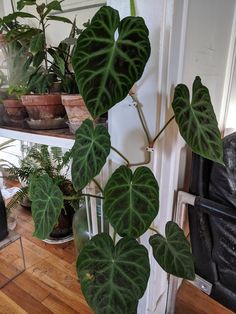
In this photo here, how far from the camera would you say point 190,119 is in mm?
643

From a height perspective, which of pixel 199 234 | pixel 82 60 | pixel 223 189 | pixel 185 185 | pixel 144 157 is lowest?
pixel 199 234

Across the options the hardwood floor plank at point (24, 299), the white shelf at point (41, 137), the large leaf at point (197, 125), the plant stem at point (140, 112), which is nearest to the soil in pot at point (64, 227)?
the hardwood floor plank at point (24, 299)

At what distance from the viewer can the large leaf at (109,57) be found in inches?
19.8

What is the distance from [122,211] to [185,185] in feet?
2.04

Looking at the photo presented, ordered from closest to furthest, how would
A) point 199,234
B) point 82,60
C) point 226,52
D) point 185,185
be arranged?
point 82,60
point 199,234
point 185,185
point 226,52

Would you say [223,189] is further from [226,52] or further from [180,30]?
[226,52]

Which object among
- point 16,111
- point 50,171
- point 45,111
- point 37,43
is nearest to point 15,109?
point 16,111

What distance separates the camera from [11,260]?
5.24ft

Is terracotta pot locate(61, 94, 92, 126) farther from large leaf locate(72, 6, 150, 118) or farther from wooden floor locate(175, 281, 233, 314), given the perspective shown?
wooden floor locate(175, 281, 233, 314)

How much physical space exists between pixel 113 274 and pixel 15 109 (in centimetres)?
90

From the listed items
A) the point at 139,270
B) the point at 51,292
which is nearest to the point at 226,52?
the point at 139,270

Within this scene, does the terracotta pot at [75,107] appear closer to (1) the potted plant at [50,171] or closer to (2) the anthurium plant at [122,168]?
(2) the anthurium plant at [122,168]

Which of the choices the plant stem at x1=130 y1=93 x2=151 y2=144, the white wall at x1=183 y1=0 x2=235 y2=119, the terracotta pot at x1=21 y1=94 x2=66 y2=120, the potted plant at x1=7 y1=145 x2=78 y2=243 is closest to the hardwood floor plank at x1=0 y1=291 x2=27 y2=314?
the potted plant at x1=7 y1=145 x2=78 y2=243

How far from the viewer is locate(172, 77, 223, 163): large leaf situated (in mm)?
618
